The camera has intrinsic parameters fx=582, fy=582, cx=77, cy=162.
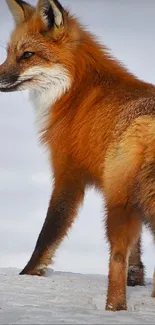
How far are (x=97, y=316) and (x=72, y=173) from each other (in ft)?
9.41

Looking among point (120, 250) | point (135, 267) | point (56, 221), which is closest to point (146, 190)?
point (120, 250)

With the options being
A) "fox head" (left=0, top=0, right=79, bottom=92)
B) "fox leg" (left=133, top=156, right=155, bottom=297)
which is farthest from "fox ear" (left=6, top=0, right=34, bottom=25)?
"fox leg" (left=133, top=156, right=155, bottom=297)

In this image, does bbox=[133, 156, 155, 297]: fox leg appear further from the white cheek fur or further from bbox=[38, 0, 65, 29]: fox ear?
bbox=[38, 0, 65, 29]: fox ear

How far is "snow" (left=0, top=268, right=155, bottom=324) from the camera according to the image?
5691 mm

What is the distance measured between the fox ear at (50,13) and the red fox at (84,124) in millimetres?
14

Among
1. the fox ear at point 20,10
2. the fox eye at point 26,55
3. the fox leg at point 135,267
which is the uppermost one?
the fox ear at point 20,10

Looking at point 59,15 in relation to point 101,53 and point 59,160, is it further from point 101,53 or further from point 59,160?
point 59,160

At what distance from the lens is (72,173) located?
8.37 m

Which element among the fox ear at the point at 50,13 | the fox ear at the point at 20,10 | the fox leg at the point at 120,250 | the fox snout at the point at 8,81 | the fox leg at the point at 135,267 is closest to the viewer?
the fox leg at the point at 120,250

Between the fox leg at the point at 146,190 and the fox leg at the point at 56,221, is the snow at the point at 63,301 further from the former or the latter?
the fox leg at the point at 146,190

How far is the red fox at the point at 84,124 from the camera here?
258 inches

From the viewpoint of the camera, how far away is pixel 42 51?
27.3 feet

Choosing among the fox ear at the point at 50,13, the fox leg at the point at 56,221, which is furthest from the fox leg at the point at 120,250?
the fox ear at the point at 50,13

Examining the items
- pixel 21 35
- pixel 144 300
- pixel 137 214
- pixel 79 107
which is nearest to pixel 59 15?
pixel 21 35
